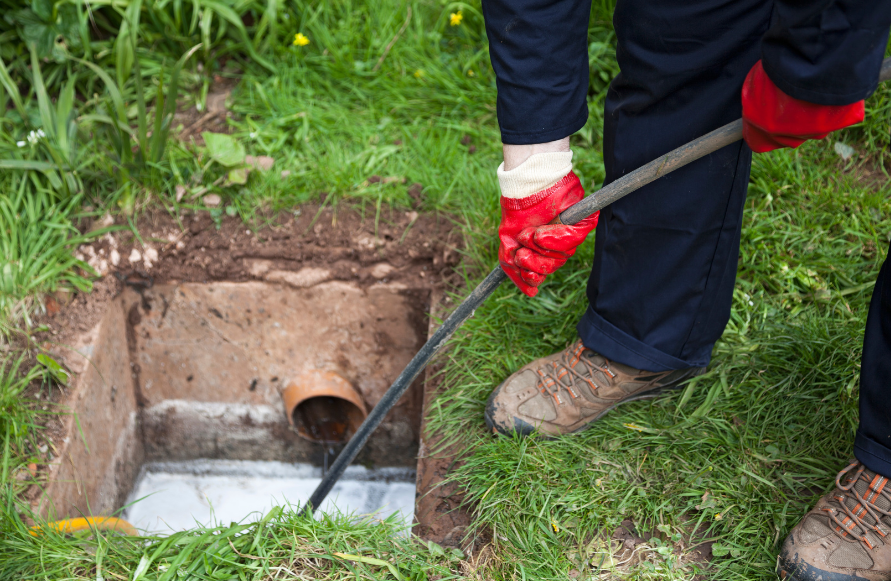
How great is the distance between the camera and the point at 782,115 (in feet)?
3.28

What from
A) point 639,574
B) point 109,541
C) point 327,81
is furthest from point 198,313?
point 639,574

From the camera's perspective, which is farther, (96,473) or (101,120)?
(101,120)

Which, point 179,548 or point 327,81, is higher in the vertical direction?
point 327,81

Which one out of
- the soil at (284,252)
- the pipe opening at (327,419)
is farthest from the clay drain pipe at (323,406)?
the soil at (284,252)

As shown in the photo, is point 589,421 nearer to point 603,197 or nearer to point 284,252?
point 603,197

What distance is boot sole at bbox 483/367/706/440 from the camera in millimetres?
1640

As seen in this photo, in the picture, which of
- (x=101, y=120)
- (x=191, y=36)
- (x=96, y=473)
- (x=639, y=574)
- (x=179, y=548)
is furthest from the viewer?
(x=191, y=36)

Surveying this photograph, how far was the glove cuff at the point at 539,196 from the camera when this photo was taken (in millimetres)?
1335

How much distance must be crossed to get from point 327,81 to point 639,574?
2.18 meters

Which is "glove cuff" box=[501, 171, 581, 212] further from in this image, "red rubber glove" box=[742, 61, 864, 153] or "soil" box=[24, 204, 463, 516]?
"soil" box=[24, 204, 463, 516]

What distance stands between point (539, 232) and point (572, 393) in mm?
527

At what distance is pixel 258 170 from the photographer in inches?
91.7

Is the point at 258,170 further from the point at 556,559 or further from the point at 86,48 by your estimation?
the point at 556,559

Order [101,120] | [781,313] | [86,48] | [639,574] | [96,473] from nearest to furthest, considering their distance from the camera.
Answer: [639,574] < [781,313] < [96,473] < [101,120] < [86,48]
